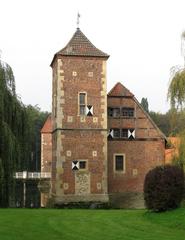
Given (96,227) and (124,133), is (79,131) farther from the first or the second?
(96,227)

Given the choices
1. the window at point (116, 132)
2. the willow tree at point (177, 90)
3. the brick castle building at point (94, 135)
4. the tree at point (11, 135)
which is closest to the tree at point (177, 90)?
the willow tree at point (177, 90)

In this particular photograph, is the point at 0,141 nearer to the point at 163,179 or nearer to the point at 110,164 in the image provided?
the point at 163,179

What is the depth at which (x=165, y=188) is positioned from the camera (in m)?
17.3

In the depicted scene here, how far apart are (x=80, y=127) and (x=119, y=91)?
387 centimetres

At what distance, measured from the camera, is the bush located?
1727cm

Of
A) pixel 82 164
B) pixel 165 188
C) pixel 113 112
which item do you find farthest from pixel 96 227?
pixel 113 112

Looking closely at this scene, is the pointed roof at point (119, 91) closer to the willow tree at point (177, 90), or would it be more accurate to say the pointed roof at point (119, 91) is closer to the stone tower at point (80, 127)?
the stone tower at point (80, 127)

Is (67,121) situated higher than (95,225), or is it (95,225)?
(67,121)

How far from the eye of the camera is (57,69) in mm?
29500

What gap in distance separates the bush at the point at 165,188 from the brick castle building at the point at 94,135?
1093cm

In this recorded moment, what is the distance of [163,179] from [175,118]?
239cm

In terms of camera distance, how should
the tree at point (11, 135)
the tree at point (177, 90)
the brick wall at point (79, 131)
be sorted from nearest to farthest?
the tree at point (177, 90), the tree at point (11, 135), the brick wall at point (79, 131)

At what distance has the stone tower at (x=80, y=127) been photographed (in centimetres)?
2845

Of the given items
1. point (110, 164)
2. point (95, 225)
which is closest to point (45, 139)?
point (110, 164)
